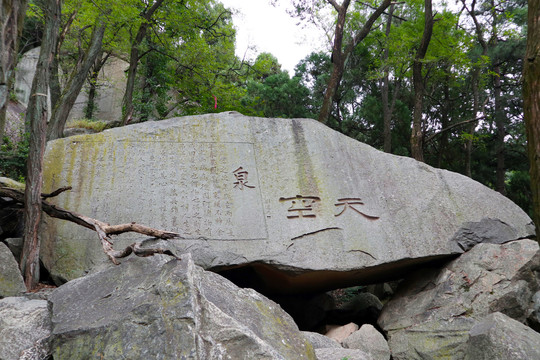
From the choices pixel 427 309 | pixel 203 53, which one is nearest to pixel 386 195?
pixel 427 309

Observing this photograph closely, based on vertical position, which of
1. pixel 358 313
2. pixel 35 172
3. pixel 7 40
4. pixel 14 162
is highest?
pixel 7 40

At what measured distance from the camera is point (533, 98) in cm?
273

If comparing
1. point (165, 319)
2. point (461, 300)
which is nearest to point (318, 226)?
point (461, 300)

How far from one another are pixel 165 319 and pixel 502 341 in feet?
9.31

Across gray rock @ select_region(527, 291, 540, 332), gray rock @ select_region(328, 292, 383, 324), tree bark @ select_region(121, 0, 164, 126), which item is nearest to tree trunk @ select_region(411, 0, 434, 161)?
gray rock @ select_region(328, 292, 383, 324)

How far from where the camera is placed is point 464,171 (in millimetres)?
11156

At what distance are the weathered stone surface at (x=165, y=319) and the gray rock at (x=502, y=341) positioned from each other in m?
1.65

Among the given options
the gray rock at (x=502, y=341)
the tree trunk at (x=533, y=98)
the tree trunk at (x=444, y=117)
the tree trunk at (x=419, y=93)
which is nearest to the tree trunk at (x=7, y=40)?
the tree trunk at (x=533, y=98)

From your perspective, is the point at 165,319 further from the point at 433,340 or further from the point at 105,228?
the point at 433,340

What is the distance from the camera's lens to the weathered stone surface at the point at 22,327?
2.77 metres

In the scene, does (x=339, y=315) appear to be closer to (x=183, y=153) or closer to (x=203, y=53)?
(x=183, y=153)

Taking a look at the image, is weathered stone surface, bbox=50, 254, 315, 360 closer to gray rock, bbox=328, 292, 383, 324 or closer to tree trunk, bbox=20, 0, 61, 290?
tree trunk, bbox=20, 0, 61, 290

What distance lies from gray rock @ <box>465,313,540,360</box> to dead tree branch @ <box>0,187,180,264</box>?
2757 mm

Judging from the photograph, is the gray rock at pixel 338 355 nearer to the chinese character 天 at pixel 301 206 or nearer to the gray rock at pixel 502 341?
the gray rock at pixel 502 341
